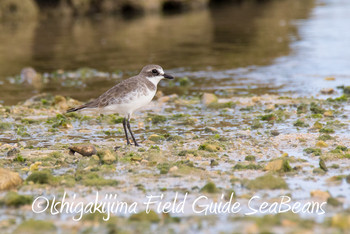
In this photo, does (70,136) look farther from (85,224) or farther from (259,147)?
(85,224)

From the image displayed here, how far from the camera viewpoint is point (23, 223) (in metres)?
4.75

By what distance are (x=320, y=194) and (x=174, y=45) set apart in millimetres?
14315

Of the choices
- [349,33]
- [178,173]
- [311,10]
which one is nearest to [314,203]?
[178,173]

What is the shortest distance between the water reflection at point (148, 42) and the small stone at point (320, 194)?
7525 millimetres

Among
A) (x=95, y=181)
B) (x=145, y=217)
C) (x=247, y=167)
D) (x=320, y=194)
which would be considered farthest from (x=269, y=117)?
(x=145, y=217)

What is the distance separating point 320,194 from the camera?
207 inches

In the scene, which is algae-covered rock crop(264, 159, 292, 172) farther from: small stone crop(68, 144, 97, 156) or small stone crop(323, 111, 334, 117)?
small stone crop(323, 111, 334, 117)

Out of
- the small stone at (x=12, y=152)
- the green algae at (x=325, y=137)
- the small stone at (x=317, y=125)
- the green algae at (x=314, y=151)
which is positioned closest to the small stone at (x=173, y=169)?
the green algae at (x=314, y=151)

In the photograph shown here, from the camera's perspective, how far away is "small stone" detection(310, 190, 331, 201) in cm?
521

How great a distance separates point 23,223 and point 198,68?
1069cm

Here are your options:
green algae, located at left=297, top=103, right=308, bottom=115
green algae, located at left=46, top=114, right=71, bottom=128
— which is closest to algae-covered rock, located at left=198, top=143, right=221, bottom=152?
green algae, located at left=46, top=114, right=71, bottom=128

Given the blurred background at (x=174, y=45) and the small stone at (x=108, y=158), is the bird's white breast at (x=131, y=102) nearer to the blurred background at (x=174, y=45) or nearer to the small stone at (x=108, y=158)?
the small stone at (x=108, y=158)

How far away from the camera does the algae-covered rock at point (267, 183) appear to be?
5.63 m

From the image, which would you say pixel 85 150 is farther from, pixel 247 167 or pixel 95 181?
pixel 247 167
